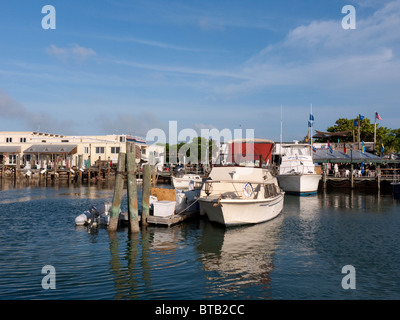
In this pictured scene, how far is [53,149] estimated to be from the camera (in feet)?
238

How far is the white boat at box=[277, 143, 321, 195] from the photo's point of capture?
131 ft

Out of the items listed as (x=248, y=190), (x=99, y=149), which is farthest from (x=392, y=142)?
(x=248, y=190)

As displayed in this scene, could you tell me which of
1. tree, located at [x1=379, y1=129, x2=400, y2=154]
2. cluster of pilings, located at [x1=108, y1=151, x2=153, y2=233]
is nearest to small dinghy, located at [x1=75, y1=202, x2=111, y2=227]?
cluster of pilings, located at [x1=108, y1=151, x2=153, y2=233]

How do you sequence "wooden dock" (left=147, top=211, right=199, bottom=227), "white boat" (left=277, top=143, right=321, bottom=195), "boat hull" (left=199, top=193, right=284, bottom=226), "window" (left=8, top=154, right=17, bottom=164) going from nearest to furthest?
1. "boat hull" (left=199, top=193, right=284, bottom=226)
2. "wooden dock" (left=147, top=211, right=199, bottom=227)
3. "white boat" (left=277, top=143, right=321, bottom=195)
4. "window" (left=8, top=154, right=17, bottom=164)

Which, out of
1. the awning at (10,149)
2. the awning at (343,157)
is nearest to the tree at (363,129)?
the awning at (343,157)

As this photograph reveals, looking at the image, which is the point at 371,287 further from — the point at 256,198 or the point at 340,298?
the point at 256,198

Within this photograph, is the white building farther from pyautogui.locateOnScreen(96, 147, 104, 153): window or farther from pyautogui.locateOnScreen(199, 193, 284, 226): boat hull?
pyautogui.locateOnScreen(199, 193, 284, 226): boat hull

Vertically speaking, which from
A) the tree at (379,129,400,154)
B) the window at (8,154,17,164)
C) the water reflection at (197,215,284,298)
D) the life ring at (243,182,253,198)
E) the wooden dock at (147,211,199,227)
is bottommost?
the water reflection at (197,215,284,298)

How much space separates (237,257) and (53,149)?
67.0m

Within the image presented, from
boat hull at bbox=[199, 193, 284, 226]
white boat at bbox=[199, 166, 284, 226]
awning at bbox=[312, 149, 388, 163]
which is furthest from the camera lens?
awning at bbox=[312, 149, 388, 163]

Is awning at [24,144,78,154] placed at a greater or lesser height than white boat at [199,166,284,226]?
greater

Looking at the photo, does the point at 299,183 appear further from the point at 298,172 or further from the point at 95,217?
the point at 95,217
